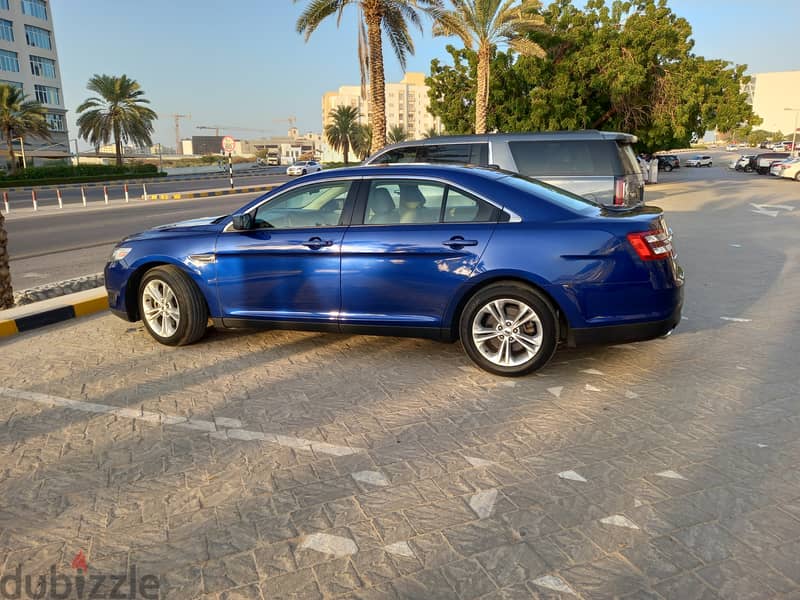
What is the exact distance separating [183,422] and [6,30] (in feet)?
253

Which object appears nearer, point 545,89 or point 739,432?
point 739,432

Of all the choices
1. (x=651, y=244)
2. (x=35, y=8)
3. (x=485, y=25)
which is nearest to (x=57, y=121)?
(x=35, y=8)

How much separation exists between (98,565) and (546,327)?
10.4 ft

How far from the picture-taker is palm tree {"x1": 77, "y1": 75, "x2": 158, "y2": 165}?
49.2 m

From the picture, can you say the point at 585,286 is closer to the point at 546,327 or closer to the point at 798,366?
the point at 546,327

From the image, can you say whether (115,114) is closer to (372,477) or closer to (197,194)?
(197,194)

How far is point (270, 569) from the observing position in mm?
2598

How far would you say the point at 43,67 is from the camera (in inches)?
2753

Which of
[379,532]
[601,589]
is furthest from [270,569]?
[601,589]

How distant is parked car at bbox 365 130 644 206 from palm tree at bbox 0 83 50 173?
44983 mm

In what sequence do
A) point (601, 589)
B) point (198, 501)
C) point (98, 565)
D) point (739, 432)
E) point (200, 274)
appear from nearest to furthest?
point (601, 589)
point (98, 565)
point (198, 501)
point (739, 432)
point (200, 274)

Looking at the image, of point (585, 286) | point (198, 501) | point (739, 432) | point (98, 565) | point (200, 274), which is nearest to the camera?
point (98, 565)

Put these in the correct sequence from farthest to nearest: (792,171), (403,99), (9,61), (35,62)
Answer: (403,99) → (35,62) → (9,61) → (792,171)

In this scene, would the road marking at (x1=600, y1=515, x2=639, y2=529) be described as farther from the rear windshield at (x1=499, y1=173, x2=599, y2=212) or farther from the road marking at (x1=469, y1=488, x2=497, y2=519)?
the rear windshield at (x1=499, y1=173, x2=599, y2=212)
